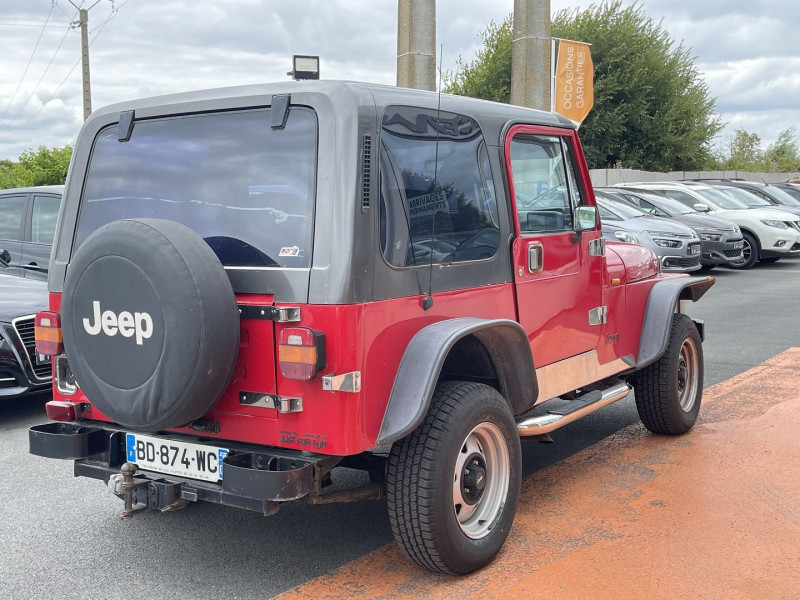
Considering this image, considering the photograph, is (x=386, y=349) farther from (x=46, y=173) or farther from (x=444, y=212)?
(x=46, y=173)

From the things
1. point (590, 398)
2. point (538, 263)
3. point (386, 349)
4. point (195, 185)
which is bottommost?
point (590, 398)

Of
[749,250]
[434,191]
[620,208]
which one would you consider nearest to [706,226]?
[620,208]

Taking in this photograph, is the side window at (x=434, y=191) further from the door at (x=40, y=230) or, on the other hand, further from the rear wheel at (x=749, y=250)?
the rear wheel at (x=749, y=250)

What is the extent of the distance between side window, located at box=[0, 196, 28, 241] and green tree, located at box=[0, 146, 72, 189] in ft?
101

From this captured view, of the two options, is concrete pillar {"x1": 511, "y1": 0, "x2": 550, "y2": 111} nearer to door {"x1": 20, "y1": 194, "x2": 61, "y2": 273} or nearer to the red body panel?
door {"x1": 20, "y1": 194, "x2": 61, "y2": 273}

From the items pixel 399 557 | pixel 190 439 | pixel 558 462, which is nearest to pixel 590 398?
pixel 558 462

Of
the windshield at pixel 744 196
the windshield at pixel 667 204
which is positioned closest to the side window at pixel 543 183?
the windshield at pixel 667 204

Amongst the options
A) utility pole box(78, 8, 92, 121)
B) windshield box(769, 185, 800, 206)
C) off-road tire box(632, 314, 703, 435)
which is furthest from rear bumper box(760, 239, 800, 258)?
utility pole box(78, 8, 92, 121)

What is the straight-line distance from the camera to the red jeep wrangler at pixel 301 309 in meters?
3.27

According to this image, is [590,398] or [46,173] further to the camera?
[46,173]

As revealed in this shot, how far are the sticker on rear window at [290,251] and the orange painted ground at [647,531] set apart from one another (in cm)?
136

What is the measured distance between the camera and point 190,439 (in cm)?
366

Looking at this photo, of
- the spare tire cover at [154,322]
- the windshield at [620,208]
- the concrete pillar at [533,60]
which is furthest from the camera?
the windshield at [620,208]

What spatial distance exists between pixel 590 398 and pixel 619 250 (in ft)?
4.03
